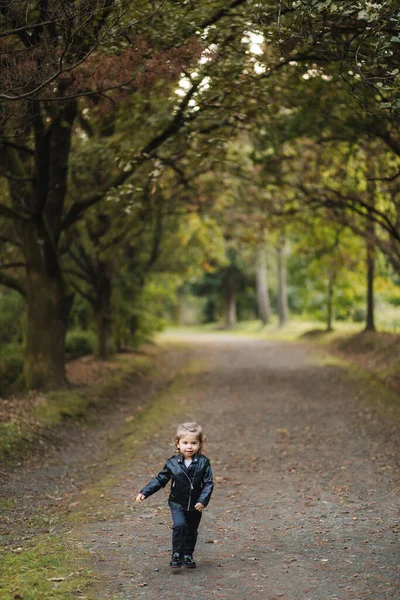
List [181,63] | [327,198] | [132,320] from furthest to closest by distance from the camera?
[132,320]
[327,198]
[181,63]

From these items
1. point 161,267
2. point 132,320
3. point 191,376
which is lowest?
point 191,376

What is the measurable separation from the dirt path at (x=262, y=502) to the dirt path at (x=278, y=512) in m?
0.02

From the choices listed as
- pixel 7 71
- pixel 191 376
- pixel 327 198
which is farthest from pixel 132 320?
pixel 7 71

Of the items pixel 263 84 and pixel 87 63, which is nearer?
pixel 87 63

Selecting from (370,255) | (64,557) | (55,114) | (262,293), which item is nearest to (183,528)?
(64,557)

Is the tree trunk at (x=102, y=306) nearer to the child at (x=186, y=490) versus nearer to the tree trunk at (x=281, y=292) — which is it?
the child at (x=186, y=490)

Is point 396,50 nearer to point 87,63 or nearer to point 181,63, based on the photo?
point 181,63

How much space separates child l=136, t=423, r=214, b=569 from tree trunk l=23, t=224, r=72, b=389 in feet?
30.3

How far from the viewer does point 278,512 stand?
7.92 m

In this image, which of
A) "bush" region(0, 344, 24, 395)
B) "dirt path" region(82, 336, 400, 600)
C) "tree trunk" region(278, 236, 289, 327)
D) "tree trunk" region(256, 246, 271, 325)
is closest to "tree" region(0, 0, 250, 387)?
"bush" region(0, 344, 24, 395)

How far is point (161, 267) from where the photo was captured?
28.8m

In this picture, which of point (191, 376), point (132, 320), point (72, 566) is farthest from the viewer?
point (132, 320)

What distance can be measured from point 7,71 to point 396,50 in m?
4.55

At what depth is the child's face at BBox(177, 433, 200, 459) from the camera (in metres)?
6.01
